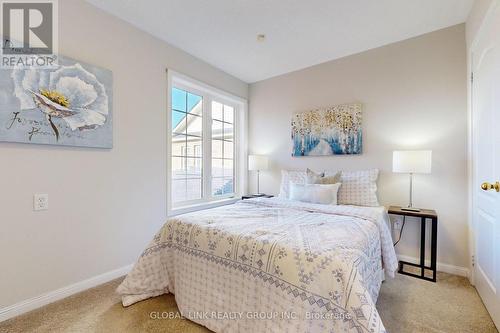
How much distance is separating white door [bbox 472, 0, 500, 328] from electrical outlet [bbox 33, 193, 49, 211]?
3.14 meters

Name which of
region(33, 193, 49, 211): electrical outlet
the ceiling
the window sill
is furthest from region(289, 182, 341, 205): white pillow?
region(33, 193, 49, 211): electrical outlet

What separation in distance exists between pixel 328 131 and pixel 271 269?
2.32 meters

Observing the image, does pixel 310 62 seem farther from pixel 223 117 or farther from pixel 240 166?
pixel 240 166

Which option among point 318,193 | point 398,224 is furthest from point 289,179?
point 398,224

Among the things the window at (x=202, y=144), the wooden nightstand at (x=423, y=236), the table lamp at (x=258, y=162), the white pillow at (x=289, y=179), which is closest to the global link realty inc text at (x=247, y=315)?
the window at (x=202, y=144)

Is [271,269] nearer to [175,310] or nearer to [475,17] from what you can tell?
[175,310]

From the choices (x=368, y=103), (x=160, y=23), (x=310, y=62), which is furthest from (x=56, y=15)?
(x=368, y=103)

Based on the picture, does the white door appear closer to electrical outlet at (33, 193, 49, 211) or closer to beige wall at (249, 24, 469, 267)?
beige wall at (249, 24, 469, 267)

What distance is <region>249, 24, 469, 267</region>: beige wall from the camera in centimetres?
238

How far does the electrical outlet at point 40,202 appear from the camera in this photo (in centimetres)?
180

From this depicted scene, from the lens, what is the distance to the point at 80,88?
200 centimetres

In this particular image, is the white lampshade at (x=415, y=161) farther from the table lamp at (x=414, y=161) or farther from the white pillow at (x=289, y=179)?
the white pillow at (x=289, y=179)

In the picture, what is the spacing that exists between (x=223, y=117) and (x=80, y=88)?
205cm

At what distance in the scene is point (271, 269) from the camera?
128 centimetres
